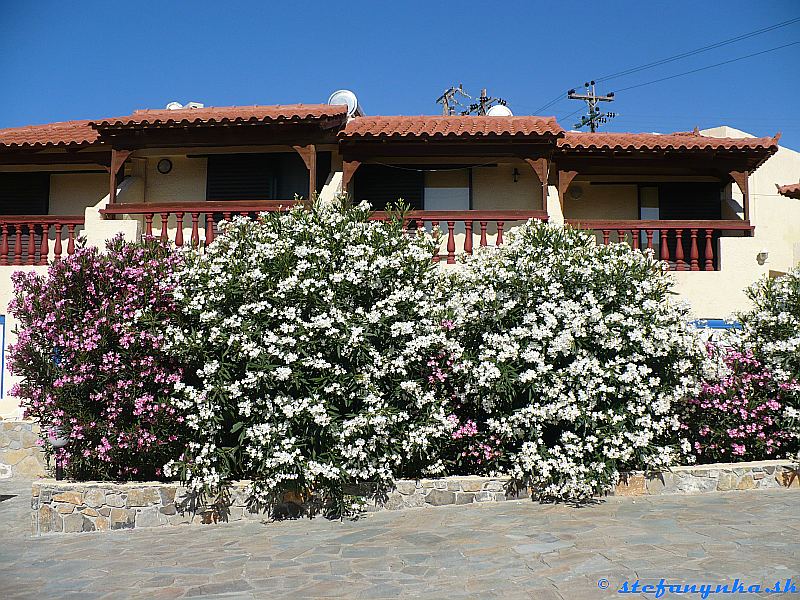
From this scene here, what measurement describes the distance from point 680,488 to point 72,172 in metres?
12.0

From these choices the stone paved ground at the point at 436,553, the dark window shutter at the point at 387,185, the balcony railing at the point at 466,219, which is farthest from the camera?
the dark window shutter at the point at 387,185

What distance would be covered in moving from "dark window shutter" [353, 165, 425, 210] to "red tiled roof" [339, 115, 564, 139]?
92 cm

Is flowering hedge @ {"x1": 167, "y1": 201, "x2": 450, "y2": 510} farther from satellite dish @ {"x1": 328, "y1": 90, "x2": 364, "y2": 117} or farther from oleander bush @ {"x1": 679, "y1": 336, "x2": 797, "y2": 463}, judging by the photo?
satellite dish @ {"x1": 328, "y1": 90, "x2": 364, "y2": 117}

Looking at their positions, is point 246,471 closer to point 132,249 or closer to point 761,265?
point 132,249

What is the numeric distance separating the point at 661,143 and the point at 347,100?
6071 mm

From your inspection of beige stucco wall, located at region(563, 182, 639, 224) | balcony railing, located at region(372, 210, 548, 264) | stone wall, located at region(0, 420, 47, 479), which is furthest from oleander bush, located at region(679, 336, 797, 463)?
stone wall, located at region(0, 420, 47, 479)

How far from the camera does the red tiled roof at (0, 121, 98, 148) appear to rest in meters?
12.2

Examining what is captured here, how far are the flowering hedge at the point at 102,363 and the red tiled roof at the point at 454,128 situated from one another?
16.7 feet

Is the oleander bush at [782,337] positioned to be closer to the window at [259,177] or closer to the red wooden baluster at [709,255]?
the red wooden baluster at [709,255]

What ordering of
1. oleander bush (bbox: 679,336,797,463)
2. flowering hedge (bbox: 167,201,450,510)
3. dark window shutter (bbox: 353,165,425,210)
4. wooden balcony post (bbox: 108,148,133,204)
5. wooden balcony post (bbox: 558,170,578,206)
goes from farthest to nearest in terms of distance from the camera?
1. dark window shutter (bbox: 353,165,425,210)
2. wooden balcony post (bbox: 558,170,578,206)
3. wooden balcony post (bbox: 108,148,133,204)
4. oleander bush (bbox: 679,336,797,463)
5. flowering hedge (bbox: 167,201,450,510)

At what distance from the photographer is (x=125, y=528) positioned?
288 inches

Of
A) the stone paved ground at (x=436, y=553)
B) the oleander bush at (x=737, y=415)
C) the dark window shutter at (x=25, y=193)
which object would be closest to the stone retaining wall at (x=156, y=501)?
the stone paved ground at (x=436, y=553)

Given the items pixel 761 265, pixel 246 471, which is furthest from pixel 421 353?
pixel 761 265

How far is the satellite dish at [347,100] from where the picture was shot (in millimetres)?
14158
